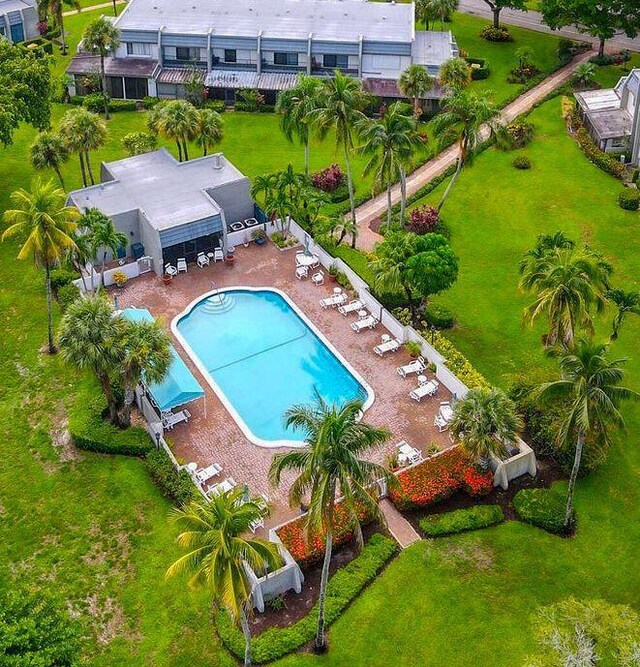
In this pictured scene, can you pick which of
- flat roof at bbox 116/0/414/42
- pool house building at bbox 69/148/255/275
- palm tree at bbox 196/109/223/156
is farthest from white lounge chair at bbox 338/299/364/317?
flat roof at bbox 116/0/414/42

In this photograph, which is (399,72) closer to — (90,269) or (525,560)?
(90,269)

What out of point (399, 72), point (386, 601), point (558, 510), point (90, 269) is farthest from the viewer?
point (399, 72)

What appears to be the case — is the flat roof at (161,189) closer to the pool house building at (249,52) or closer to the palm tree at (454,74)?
the pool house building at (249,52)

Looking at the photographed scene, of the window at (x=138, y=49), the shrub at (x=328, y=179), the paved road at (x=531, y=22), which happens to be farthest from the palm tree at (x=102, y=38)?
the paved road at (x=531, y=22)

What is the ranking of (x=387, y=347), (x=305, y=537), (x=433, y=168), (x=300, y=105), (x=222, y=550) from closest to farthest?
(x=222, y=550), (x=305, y=537), (x=387, y=347), (x=300, y=105), (x=433, y=168)

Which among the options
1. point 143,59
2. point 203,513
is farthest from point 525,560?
point 143,59

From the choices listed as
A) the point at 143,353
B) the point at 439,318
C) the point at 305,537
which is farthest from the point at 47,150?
the point at 305,537

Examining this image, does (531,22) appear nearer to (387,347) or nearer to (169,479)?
(387,347)

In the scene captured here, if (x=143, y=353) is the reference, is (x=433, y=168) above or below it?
below
